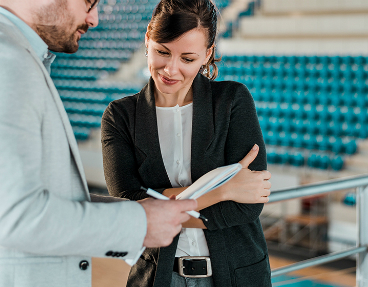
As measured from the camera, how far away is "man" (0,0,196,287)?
0.56 m

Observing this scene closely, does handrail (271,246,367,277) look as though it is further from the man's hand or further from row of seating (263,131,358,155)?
row of seating (263,131,358,155)

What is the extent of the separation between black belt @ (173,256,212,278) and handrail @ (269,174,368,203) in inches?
14.0

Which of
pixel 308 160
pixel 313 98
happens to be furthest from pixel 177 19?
pixel 313 98

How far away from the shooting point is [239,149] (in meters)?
0.92

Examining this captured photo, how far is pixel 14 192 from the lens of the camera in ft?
1.81

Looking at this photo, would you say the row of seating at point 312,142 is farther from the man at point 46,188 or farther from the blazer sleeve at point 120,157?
the man at point 46,188

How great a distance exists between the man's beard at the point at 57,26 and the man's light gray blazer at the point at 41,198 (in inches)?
1.8

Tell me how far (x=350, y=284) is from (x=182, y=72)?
7.66ft

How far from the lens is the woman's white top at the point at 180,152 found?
0.91 meters

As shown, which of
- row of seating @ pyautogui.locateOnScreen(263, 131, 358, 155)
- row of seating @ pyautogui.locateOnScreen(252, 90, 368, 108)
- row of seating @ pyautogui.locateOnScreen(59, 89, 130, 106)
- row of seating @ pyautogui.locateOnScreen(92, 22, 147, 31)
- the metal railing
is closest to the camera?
the metal railing

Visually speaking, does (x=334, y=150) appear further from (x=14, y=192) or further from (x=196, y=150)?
(x=14, y=192)

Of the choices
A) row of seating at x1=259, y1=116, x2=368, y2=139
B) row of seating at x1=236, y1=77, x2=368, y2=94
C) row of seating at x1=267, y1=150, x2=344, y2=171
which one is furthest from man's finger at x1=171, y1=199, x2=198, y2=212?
row of seating at x1=236, y1=77, x2=368, y2=94


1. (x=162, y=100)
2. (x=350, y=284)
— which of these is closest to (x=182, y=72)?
(x=162, y=100)

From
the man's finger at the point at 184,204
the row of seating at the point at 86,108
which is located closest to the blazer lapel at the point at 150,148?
the man's finger at the point at 184,204
